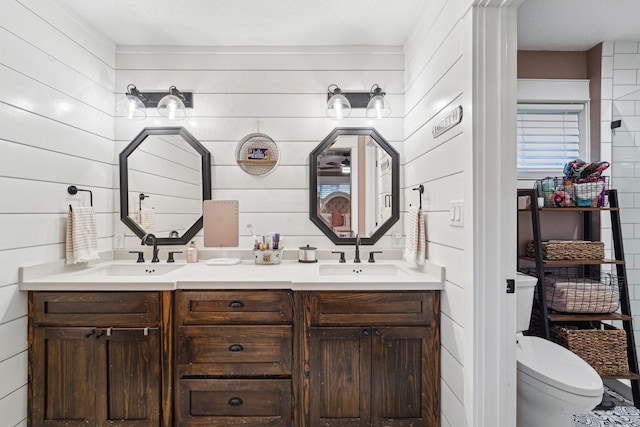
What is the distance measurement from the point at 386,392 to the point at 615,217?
195cm

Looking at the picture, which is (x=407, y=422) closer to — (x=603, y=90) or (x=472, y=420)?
(x=472, y=420)

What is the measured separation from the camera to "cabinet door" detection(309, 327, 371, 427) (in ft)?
5.40

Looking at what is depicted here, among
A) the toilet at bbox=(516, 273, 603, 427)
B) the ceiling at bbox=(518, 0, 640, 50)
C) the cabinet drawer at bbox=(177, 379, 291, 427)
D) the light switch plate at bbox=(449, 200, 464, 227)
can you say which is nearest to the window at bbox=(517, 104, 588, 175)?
the ceiling at bbox=(518, 0, 640, 50)

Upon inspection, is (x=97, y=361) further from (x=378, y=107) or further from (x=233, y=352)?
(x=378, y=107)

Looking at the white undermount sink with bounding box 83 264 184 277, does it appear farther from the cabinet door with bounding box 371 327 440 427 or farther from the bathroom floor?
the bathroom floor

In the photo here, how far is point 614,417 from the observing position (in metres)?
1.97

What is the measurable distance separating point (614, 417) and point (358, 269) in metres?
1.80

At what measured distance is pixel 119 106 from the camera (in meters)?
2.27

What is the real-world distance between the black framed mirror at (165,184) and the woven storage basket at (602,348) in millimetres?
2641

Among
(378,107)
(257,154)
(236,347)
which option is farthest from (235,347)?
(378,107)

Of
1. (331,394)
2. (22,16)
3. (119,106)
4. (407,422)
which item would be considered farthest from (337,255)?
(22,16)

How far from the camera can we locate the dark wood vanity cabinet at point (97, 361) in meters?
1.64

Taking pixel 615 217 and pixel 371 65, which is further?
pixel 371 65

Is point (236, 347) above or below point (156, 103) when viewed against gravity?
below
